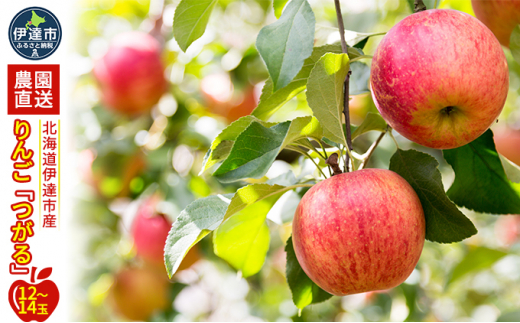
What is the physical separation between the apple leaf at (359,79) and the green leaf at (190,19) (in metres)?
0.29

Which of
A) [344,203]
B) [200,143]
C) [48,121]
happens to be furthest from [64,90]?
[344,203]

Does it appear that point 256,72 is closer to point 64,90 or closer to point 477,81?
point 64,90

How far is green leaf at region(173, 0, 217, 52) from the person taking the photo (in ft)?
2.37

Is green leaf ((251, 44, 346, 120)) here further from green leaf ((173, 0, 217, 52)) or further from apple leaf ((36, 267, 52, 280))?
apple leaf ((36, 267, 52, 280))

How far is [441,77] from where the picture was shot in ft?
1.73

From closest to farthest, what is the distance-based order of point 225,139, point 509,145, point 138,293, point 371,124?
point 225,139, point 371,124, point 509,145, point 138,293

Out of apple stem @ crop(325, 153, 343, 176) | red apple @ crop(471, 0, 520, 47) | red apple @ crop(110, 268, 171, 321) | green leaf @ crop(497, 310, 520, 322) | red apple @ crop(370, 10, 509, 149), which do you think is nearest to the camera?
red apple @ crop(370, 10, 509, 149)

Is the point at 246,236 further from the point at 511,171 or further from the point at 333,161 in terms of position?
the point at 511,171

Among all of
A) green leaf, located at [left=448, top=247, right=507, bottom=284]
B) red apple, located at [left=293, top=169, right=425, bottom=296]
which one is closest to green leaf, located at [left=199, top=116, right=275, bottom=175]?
red apple, located at [left=293, top=169, right=425, bottom=296]

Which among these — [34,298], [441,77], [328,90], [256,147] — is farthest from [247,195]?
[34,298]

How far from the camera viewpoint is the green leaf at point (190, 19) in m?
0.72

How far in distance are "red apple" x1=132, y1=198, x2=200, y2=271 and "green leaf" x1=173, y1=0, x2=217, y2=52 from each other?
90 cm

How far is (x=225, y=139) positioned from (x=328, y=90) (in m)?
0.16

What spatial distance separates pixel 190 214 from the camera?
1.98 ft
